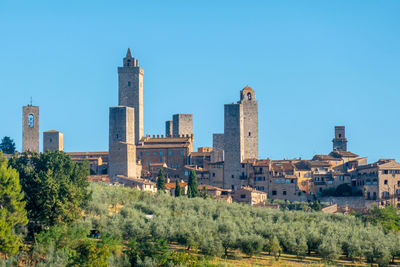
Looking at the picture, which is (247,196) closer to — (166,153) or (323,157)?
(323,157)

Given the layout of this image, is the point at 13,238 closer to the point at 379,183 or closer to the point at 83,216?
the point at 83,216

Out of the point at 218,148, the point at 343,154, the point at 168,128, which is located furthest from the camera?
the point at 168,128

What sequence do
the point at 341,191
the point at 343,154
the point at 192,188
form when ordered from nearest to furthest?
the point at 192,188 < the point at 341,191 < the point at 343,154

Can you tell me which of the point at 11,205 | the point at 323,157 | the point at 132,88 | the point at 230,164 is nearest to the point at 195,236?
the point at 11,205

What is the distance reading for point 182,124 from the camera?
9750cm

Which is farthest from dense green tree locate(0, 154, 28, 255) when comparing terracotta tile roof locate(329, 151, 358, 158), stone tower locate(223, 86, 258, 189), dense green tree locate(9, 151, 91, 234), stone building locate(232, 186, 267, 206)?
terracotta tile roof locate(329, 151, 358, 158)

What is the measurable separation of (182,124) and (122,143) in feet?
66.5

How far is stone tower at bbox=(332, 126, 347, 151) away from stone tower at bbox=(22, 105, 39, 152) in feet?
119

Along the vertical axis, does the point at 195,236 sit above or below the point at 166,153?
below

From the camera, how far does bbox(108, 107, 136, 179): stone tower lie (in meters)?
77.2

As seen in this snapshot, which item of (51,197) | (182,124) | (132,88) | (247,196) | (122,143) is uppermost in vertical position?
(132,88)

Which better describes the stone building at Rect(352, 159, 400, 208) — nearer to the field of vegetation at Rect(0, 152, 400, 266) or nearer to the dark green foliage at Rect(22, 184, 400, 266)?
the dark green foliage at Rect(22, 184, 400, 266)

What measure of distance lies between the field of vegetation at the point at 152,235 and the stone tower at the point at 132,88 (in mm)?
43632

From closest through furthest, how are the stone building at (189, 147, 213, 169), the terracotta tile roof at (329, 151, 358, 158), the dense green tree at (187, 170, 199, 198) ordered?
1. the dense green tree at (187, 170, 199, 198)
2. the terracotta tile roof at (329, 151, 358, 158)
3. the stone building at (189, 147, 213, 169)
